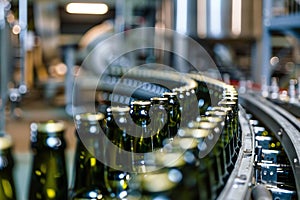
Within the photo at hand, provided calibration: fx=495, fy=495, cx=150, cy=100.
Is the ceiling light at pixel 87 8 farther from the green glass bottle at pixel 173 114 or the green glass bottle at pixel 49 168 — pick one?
the green glass bottle at pixel 49 168

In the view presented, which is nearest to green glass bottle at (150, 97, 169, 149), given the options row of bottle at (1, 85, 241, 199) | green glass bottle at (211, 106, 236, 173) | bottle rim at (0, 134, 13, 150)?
row of bottle at (1, 85, 241, 199)

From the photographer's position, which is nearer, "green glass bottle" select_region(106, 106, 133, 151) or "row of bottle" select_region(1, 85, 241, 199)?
"row of bottle" select_region(1, 85, 241, 199)

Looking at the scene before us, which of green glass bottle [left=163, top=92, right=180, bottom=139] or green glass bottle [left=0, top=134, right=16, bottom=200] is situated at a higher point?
green glass bottle [left=163, top=92, right=180, bottom=139]

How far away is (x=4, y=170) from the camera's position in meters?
0.58

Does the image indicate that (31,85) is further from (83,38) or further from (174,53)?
(174,53)

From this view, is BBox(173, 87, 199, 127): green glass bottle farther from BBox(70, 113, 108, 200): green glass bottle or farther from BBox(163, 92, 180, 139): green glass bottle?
BBox(70, 113, 108, 200): green glass bottle

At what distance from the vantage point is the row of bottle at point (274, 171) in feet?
2.04

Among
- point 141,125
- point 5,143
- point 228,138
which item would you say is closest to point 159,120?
point 141,125

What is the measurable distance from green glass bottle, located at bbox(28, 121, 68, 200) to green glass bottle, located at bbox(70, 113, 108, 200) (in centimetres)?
2

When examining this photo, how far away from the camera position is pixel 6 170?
0.58 metres

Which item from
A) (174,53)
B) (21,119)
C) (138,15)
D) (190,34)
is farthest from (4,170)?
(138,15)

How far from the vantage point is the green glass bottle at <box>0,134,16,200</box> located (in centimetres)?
53

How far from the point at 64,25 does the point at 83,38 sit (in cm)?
61

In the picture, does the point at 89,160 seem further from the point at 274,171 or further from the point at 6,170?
the point at 274,171
